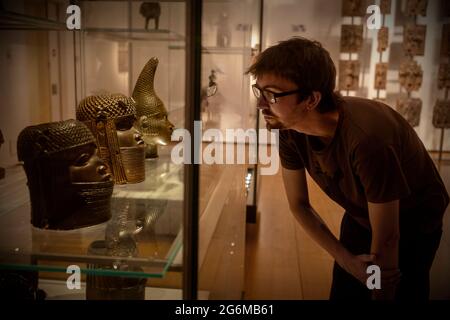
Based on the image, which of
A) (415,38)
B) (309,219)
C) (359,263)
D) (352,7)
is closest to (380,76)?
(415,38)

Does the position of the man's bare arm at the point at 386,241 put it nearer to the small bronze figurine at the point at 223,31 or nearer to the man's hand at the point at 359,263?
the man's hand at the point at 359,263

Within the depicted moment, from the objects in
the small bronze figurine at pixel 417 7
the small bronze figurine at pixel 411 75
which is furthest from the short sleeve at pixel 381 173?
the small bronze figurine at pixel 411 75

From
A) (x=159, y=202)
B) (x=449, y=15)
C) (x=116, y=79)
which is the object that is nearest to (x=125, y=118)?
(x=116, y=79)

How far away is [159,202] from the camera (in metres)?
1.09

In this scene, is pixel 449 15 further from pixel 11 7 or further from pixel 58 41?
pixel 11 7

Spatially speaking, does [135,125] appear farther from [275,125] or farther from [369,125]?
[369,125]

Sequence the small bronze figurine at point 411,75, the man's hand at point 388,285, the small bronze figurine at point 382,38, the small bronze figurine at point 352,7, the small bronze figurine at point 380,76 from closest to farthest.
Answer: the man's hand at point 388,285 < the small bronze figurine at point 352,7 < the small bronze figurine at point 382,38 < the small bronze figurine at point 411,75 < the small bronze figurine at point 380,76

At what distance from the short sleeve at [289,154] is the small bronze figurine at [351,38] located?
200 centimetres

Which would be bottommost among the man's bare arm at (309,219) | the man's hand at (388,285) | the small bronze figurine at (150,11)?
the man's hand at (388,285)

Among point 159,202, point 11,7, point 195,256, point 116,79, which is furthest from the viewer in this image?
point 116,79

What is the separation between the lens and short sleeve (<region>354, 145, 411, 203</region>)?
1059 mm

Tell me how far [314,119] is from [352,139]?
0.11 meters

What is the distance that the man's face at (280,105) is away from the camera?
1.06 metres

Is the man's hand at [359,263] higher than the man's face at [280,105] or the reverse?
the reverse
